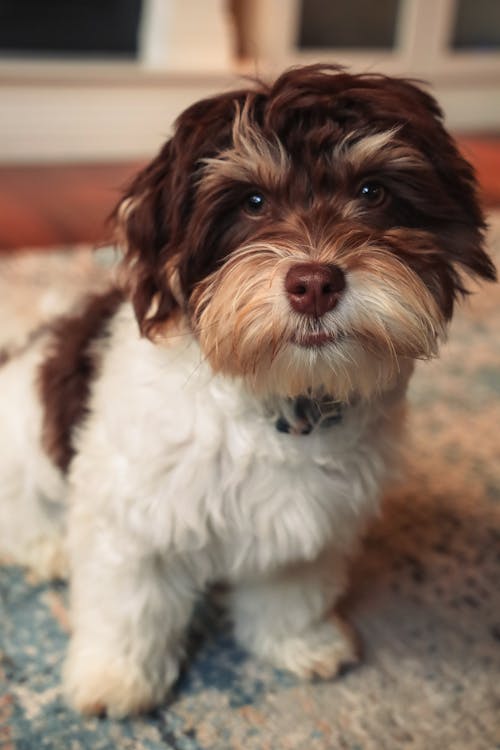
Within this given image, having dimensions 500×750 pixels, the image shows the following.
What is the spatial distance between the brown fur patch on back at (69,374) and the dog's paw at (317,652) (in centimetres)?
Answer: 51

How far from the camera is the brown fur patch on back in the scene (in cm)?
146

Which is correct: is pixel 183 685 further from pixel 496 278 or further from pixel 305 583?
pixel 496 278

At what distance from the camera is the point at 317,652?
154 cm

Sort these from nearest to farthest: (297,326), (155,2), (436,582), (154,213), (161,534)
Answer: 1. (297,326)
2. (154,213)
3. (161,534)
4. (436,582)
5. (155,2)

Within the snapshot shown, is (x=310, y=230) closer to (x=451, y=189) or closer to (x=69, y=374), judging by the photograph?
(x=451, y=189)

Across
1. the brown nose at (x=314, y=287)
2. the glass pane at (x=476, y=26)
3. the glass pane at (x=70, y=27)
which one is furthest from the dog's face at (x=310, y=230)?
the glass pane at (x=476, y=26)

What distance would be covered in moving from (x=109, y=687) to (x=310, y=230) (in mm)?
819

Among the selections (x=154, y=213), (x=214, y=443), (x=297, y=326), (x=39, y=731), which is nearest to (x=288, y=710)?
(x=39, y=731)

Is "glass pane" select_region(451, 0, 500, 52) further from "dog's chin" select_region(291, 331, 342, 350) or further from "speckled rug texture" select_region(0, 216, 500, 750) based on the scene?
"dog's chin" select_region(291, 331, 342, 350)

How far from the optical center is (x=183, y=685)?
150 centimetres

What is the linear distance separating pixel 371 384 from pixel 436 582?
75 centimetres

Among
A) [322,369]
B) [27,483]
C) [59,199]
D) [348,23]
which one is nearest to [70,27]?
[59,199]

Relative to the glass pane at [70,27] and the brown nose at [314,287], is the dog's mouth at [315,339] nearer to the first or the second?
the brown nose at [314,287]

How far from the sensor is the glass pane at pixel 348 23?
469 centimetres
